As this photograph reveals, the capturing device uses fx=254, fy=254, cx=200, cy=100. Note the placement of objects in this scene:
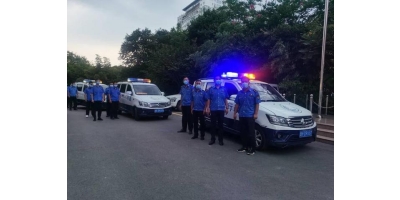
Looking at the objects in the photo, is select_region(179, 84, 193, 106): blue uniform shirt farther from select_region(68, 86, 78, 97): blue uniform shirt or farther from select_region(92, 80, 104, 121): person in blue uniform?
select_region(68, 86, 78, 97): blue uniform shirt

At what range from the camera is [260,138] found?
591cm

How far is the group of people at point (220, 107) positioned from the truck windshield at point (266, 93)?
79 cm

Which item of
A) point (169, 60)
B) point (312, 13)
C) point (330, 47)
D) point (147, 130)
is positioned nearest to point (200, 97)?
point (147, 130)

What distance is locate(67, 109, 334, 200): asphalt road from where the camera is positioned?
144 inches

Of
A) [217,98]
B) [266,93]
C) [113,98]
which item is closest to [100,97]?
[113,98]

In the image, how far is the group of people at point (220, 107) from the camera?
571cm

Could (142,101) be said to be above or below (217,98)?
below

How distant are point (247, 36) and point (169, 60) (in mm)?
7985

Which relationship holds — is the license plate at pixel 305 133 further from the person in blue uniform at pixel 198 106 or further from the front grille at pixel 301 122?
the person in blue uniform at pixel 198 106

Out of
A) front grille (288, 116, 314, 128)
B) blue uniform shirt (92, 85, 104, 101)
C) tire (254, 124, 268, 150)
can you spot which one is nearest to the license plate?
front grille (288, 116, 314, 128)

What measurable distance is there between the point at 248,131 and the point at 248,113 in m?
0.42

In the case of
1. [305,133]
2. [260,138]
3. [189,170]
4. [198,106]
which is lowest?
[189,170]

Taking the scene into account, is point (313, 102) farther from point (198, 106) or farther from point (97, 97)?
point (97, 97)

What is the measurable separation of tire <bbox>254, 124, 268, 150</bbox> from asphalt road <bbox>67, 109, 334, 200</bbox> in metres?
0.18
